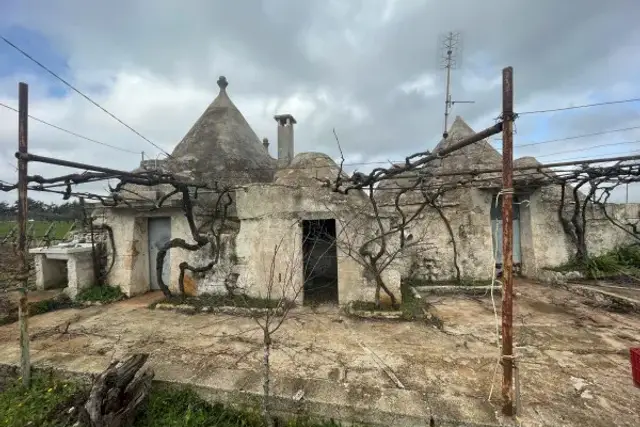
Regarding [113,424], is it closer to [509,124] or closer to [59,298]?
[509,124]

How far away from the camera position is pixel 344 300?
20.4 feet

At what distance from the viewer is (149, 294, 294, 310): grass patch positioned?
6402 mm

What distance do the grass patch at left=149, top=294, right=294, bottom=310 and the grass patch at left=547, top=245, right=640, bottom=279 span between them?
807cm

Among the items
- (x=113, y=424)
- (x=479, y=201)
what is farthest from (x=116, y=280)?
(x=479, y=201)

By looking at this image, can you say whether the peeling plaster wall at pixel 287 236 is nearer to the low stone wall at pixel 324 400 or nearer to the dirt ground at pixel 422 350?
the dirt ground at pixel 422 350

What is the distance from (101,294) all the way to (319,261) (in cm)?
572

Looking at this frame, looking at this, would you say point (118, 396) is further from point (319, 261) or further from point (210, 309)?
point (319, 261)

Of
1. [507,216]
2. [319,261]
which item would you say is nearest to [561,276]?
[319,261]

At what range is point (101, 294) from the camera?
24.2 feet

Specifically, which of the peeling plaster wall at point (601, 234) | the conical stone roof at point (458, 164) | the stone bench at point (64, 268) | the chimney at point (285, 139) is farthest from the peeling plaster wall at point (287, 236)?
the peeling plaster wall at point (601, 234)

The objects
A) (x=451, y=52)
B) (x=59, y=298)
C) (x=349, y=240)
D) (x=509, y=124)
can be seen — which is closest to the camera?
(x=509, y=124)

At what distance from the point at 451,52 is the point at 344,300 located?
8993 mm

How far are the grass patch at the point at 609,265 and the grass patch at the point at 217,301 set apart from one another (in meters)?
8.07

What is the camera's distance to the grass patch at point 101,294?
725 centimetres
